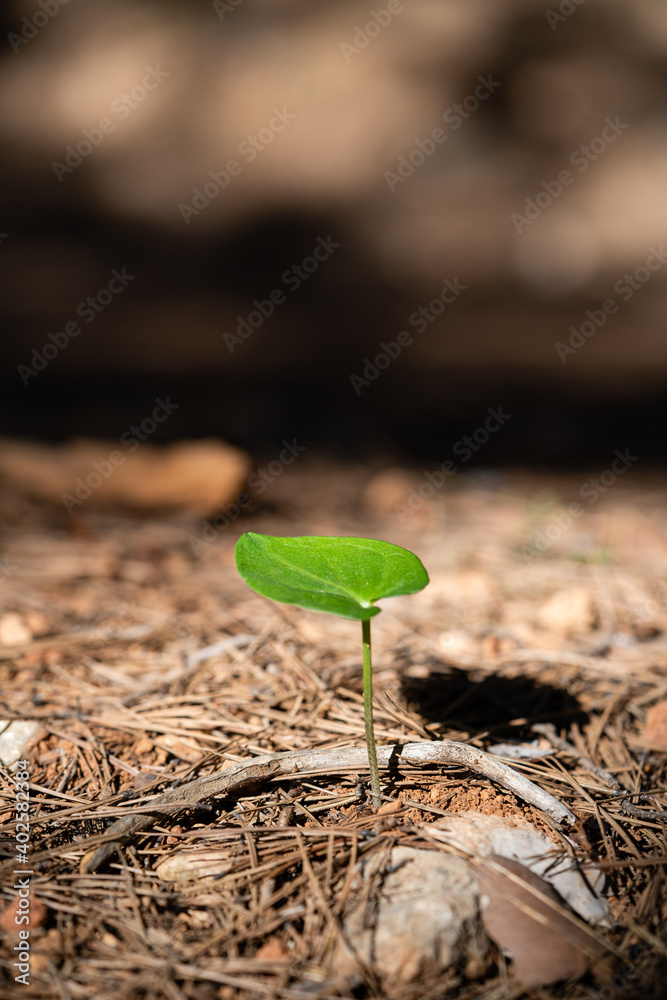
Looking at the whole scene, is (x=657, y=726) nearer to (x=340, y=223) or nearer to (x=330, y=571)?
(x=330, y=571)

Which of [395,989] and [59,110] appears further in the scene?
[59,110]

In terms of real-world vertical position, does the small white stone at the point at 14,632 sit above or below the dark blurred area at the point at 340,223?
below

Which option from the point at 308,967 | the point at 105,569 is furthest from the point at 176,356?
the point at 308,967

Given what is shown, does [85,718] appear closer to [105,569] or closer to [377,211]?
[105,569]

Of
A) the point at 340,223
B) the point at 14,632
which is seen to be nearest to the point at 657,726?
the point at 14,632

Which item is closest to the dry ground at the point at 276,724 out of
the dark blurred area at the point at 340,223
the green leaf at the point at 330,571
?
the green leaf at the point at 330,571

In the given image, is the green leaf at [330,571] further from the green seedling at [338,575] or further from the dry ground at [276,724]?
the dry ground at [276,724]

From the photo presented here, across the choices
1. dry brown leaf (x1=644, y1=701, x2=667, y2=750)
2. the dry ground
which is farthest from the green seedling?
dry brown leaf (x1=644, y1=701, x2=667, y2=750)
